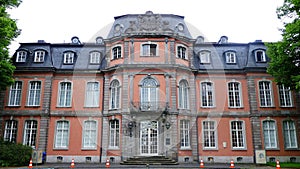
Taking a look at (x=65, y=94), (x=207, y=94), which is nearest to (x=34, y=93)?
(x=65, y=94)

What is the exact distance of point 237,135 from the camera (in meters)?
21.5

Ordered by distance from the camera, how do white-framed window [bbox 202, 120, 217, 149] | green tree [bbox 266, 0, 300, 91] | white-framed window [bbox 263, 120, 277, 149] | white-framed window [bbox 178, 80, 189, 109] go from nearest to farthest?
green tree [bbox 266, 0, 300, 91] < white-framed window [bbox 178, 80, 189, 109] < white-framed window [bbox 263, 120, 277, 149] < white-framed window [bbox 202, 120, 217, 149]

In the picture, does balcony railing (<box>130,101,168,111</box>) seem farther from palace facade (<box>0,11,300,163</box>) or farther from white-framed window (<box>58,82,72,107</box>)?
white-framed window (<box>58,82,72,107</box>)

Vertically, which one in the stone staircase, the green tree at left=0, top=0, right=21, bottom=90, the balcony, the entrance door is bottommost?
the stone staircase

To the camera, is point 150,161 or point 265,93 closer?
point 150,161

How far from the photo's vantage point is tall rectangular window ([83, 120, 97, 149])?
21091mm

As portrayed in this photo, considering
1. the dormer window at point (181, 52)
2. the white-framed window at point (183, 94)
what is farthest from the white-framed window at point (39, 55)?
the white-framed window at point (183, 94)

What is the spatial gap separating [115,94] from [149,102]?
3643 mm

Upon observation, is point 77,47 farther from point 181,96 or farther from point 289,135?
point 289,135

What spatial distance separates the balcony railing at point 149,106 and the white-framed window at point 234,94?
6708 mm

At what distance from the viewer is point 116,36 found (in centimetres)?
2217

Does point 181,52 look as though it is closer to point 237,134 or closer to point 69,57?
point 237,134

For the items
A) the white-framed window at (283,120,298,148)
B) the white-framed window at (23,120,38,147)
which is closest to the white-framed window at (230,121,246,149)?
the white-framed window at (283,120,298,148)

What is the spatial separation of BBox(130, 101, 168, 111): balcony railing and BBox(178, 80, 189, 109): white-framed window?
193 centimetres
